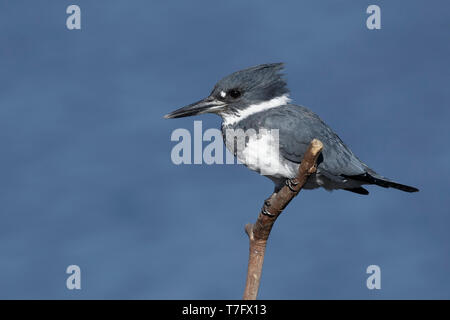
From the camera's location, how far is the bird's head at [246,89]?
624 centimetres

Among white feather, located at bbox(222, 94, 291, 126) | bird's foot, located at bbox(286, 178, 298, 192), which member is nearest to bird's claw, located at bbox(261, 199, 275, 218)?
bird's foot, located at bbox(286, 178, 298, 192)

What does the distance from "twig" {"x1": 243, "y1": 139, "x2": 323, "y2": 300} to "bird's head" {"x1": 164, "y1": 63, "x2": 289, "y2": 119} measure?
1016mm

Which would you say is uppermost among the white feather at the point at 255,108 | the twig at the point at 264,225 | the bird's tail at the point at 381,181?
the white feather at the point at 255,108

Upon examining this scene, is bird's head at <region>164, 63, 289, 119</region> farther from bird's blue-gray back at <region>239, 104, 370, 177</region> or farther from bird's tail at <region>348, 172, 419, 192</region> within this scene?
bird's tail at <region>348, 172, 419, 192</region>

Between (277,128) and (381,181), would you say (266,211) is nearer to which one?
(277,128)

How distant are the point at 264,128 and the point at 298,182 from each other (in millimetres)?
795

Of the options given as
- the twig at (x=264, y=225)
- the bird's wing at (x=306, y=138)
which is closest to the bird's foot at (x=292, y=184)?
the twig at (x=264, y=225)

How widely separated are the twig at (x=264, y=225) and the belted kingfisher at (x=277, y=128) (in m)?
0.43

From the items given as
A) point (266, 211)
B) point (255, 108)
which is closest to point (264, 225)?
point (266, 211)

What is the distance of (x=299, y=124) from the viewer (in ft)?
19.5

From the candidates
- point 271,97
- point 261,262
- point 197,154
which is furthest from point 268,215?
point 271,97

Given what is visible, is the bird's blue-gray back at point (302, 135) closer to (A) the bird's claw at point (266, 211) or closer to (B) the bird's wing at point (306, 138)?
(B) the bird's wing at point (306, 138)

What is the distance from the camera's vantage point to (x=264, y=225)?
5652mm

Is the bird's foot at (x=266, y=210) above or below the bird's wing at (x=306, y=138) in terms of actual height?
below
